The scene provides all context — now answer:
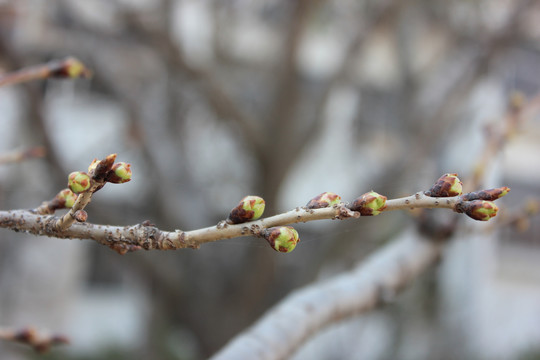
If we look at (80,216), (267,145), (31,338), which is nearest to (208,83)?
(267,145)

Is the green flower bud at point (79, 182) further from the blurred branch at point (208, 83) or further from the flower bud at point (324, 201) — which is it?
the blurred branch at point (208, 83)

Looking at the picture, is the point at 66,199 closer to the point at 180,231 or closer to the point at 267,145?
the point at 180,231

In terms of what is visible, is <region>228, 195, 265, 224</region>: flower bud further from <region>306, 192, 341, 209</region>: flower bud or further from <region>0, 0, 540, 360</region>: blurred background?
<region>0, 0, 540, 360</region>: blurred background

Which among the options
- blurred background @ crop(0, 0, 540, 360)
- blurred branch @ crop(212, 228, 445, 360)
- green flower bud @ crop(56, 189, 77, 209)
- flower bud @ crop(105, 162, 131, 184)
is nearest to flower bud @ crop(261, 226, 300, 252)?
flower bud @ crop(105, 162, 131, 184)

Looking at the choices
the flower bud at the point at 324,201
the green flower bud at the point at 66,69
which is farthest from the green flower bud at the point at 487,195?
the green flower bud at the point at 66,69

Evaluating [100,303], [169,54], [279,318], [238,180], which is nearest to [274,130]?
[169,54]

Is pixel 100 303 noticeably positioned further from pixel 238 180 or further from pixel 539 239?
A: pixel 539 239
